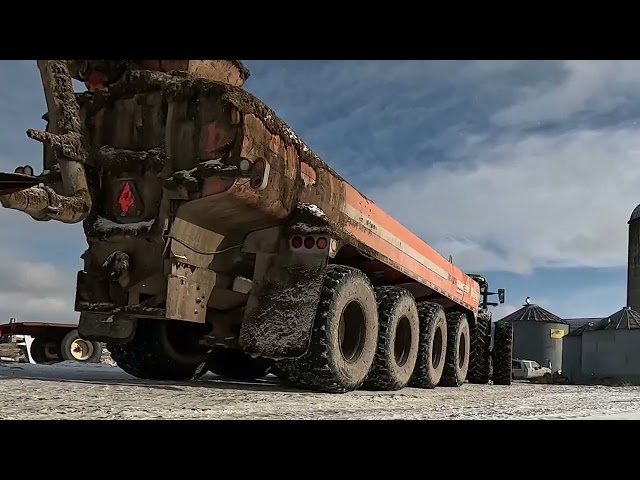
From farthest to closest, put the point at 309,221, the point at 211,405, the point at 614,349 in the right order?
the point at 614,349
the point at 309,221
the point at 211,405

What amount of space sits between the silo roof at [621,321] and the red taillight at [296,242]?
19212mm

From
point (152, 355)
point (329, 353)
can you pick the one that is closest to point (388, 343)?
point (329, 353)

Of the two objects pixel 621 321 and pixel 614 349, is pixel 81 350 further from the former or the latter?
pixel 621 321

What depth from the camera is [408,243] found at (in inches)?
362

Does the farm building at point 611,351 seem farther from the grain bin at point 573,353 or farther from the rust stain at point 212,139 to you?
the rust stain at point 212,139

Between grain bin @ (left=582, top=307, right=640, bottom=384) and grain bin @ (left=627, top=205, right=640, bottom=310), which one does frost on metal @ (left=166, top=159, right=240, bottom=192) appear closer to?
grain bin @ (left=582, top=307, right=640, bottom=384)

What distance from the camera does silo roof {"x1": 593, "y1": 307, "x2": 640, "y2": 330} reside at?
22.7 m

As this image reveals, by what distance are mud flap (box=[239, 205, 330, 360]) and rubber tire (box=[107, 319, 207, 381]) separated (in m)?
1.79

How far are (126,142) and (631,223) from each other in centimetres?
2747

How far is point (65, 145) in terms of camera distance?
6211 millimetres

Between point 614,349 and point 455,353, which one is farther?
point 614,349

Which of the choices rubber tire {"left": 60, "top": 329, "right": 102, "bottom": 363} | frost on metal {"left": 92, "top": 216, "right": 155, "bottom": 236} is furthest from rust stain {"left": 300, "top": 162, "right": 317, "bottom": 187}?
rubber tire {"left": 60, "top": 329, "right": 102, "bottom": 363}

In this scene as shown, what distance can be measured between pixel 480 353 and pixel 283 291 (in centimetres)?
775
